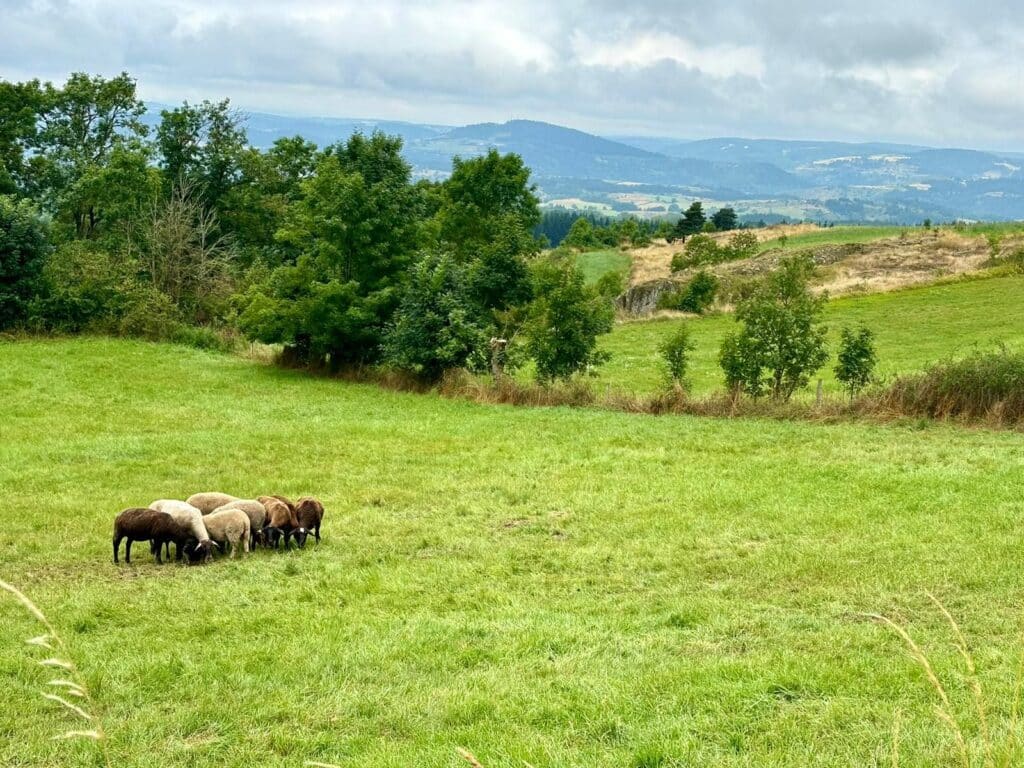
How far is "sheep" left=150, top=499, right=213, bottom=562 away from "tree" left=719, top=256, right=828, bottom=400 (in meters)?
16.5

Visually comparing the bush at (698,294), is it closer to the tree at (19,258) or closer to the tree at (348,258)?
the tree at (348,258)

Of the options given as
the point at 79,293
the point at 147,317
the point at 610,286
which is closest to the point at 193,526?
the point at 147,317

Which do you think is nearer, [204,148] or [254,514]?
[254,514]

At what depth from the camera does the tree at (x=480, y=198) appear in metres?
48.5

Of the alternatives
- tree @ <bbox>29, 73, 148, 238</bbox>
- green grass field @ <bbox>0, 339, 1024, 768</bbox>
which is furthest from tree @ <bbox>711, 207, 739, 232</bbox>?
green grass field @ <bbox>0, 339, 1024, 768</bbox>

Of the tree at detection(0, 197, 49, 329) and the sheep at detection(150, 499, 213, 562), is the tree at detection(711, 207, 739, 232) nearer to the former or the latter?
the tree at detection(0, 197, 49, 329)

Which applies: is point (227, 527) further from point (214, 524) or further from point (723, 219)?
point (723, 219)

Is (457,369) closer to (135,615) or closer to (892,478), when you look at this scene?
(892,478)

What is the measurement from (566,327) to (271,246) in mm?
34216

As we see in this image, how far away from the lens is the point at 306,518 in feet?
42.5

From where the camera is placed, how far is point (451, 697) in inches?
273

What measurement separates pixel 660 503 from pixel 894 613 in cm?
600

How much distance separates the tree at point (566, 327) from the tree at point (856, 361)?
7.07 m

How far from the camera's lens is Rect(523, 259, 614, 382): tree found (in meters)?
26.9
